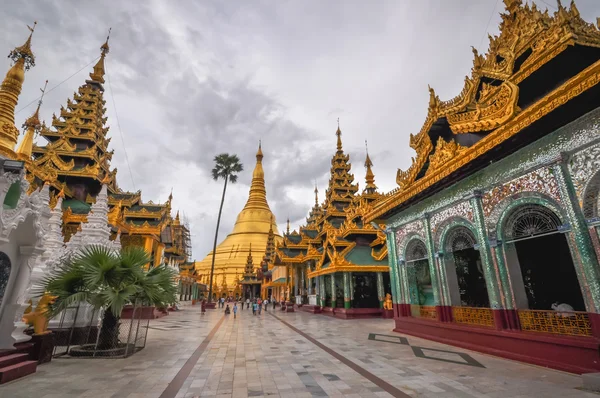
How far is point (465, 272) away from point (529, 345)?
5.20 meters

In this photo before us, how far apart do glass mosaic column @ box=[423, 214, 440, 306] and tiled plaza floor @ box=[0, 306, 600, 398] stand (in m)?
→ 1.75

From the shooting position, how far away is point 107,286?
776cm

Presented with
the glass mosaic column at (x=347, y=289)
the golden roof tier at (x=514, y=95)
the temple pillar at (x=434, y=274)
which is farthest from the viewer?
the glass mosaic column at (x=347, y=289)

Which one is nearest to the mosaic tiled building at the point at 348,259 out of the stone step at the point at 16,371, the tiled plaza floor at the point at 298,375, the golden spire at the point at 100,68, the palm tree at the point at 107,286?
the tiled plaza floor at the point at 298,375

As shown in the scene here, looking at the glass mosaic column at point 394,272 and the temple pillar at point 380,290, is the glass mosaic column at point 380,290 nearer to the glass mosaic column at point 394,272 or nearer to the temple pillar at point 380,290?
the temple pillar at point 380,290

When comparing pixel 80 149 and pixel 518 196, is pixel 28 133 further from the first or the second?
pixel 518 196

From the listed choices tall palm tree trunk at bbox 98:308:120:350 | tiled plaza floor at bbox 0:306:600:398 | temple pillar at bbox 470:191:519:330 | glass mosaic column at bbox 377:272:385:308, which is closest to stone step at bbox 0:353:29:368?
tiled plaza floor at bbox 0:306:600:398

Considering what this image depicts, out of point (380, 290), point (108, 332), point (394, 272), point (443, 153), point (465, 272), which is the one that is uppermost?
point (443, 153)

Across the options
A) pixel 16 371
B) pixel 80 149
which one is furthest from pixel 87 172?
pixel 16 371

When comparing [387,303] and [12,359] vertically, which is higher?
[387,303]

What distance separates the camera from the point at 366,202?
24.3 meters

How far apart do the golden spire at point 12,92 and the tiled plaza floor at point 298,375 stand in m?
6.01

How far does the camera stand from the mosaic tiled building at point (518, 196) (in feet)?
20.4

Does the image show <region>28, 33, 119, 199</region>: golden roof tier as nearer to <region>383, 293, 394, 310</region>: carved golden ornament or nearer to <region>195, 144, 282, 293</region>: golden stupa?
<region>383, 293, 394, 310</region>: carved golden ornament
